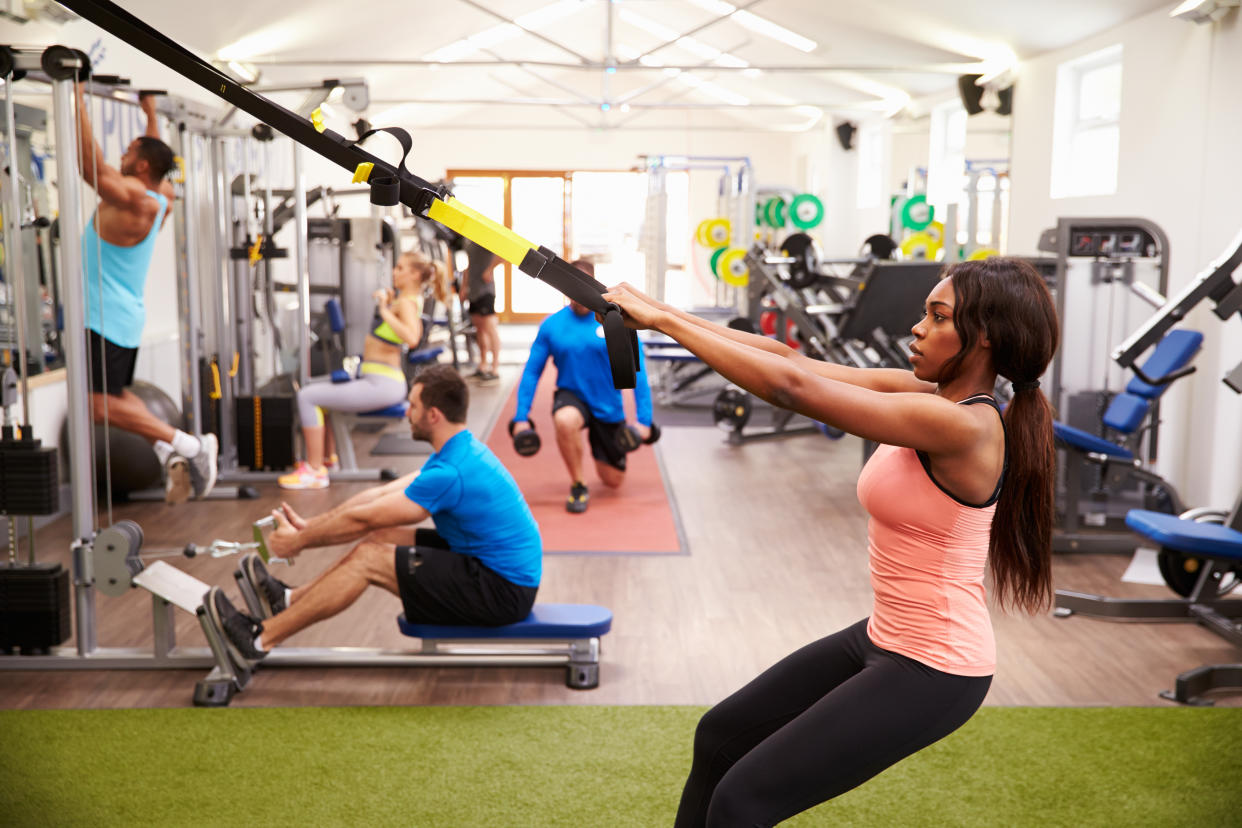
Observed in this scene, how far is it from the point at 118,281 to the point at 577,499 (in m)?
2.30

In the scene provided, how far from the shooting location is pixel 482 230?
1.59m

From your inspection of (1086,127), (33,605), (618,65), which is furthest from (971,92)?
(33,605)

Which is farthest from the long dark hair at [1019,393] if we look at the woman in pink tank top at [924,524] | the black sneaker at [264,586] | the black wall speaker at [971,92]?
the black wall speaker at [971,92]

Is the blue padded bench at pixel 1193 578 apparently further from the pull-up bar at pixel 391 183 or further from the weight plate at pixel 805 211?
the weight plate at pixel 805 211

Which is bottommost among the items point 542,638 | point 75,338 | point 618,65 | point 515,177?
point 542,638

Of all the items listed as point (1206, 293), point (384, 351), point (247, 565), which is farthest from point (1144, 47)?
point (247, 565)

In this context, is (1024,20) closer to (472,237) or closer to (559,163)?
(472,237)

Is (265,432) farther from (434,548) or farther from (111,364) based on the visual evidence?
(434,548)

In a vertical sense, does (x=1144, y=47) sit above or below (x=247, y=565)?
above

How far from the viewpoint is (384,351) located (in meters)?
5.91

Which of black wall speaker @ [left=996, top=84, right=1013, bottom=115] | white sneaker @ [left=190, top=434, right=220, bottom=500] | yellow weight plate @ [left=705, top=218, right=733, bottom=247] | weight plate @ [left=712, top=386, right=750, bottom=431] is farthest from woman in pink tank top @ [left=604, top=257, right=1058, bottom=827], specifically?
yellow weight plate @ [left=705, top=218, right=733, bottom=247]

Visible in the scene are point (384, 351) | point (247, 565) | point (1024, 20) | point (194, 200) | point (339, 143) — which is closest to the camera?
point (339, 143)

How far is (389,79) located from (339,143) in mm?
10356

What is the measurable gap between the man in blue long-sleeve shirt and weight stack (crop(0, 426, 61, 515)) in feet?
7.89
